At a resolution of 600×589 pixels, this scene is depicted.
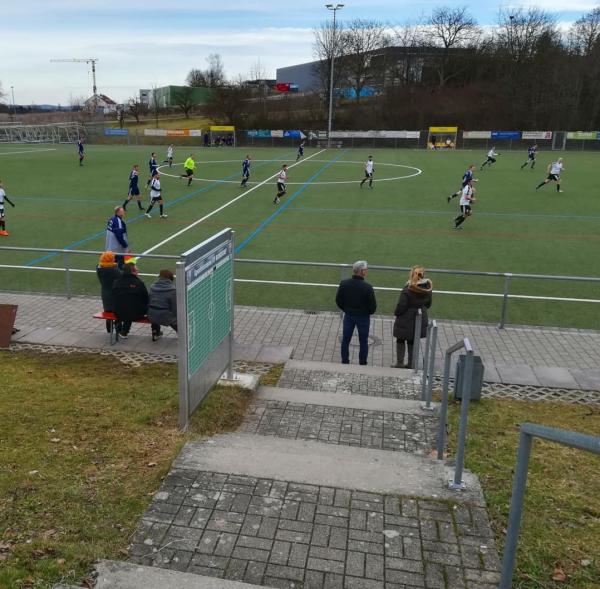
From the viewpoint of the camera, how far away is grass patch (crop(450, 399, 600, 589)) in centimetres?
373

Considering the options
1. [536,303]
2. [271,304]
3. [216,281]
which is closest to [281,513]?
[216,281]

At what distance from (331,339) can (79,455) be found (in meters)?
5.90

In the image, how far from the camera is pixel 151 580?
3432 millimetres

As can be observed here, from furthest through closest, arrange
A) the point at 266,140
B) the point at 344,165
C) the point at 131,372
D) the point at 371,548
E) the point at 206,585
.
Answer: the point at 266,140 < the point at 344,165 < the point at 131,372 < the point at 371,548 < the point at 206,585

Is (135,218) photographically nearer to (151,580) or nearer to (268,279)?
(268,279)

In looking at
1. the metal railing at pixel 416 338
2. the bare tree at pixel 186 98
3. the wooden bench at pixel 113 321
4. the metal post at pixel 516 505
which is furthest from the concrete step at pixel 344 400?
the bare tree at pixel 186 98

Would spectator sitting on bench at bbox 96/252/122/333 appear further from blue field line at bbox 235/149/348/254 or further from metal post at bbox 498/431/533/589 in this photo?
metal post at bbox 498/431/533/589

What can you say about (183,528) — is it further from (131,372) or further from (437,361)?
(437,361)

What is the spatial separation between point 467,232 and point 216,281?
14974 mm

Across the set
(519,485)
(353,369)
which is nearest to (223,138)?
(353,369)

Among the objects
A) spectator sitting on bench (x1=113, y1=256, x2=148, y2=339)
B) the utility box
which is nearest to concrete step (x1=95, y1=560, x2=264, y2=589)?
the utility box

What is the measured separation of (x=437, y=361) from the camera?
921cm

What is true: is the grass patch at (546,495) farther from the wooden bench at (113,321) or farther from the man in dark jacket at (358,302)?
the wooden bench at (113,321)

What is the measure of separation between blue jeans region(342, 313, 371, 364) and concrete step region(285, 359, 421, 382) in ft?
1.68
